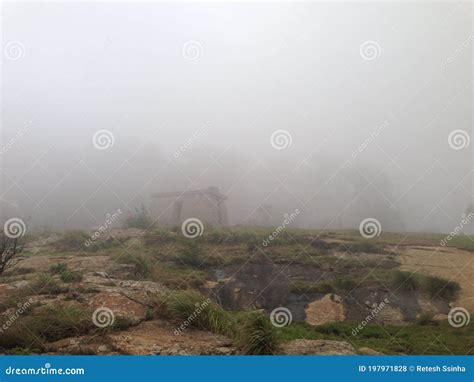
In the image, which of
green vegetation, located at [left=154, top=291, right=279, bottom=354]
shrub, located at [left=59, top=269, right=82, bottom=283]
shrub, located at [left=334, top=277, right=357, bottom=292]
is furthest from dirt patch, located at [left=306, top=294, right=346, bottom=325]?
shrub, located at [left=59, top=269, right=82, bottom=283]

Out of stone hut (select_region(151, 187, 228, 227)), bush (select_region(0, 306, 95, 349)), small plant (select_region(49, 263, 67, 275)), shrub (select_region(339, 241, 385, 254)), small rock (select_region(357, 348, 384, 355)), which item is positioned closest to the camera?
bush (select_region(0, 306, 95, 349))

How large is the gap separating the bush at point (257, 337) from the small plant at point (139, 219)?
15782 millimetres

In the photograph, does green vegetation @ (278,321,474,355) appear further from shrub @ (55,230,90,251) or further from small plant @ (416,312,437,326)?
shrub @ (55,230,90,251)

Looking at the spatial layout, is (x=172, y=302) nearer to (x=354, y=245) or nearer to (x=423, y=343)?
(x=423, y=343)

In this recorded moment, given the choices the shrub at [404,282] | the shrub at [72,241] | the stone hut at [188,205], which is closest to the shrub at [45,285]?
the shrub at [72,241]

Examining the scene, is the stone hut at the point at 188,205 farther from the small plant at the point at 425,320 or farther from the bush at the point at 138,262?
the small plant at the point at 425,320

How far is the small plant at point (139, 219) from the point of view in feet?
79.8

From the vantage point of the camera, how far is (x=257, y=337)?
8914 millimetres

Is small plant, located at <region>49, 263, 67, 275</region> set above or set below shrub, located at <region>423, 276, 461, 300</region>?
above

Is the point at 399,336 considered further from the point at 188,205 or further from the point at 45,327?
the point at 188,205

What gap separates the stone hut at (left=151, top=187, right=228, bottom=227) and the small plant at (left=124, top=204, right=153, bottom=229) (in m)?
0.97

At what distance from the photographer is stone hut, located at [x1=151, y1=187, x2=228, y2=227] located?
25.9 meters

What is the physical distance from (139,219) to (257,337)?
17.2 metres

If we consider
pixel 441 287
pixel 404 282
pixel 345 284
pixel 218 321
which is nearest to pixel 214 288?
pixel 218 321
